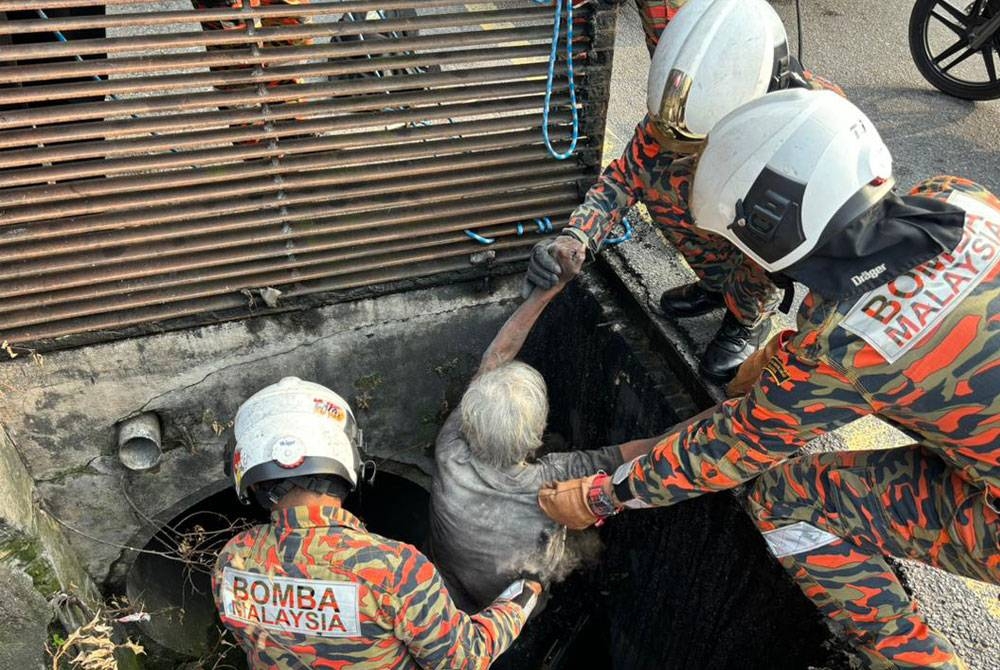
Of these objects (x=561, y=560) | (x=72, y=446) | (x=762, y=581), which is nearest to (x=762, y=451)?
(x=762, y=581)

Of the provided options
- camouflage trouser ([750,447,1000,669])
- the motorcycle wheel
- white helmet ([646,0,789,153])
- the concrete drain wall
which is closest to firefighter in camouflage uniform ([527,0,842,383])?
white helmet ([646,0,789,153])

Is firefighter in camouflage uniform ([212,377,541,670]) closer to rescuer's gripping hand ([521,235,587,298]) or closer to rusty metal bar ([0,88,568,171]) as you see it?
rescuer's gripping hand ([521,235,587,298])

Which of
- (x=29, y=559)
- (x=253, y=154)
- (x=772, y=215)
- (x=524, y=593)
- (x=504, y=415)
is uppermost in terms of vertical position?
(x=253, y=154)

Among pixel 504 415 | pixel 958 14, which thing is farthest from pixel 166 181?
pixel 958 14

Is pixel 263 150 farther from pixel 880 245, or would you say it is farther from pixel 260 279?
pixel 880 245

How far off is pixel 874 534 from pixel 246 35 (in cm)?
316

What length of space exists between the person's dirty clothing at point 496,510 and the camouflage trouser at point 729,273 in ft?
3.04

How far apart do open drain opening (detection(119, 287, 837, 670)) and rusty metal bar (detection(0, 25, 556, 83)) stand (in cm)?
153

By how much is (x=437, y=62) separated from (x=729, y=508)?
7.94 feet

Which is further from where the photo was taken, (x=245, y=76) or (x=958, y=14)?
(x=958, y=14)

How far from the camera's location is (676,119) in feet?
10.6

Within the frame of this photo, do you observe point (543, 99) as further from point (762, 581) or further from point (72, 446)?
point (72, 446)

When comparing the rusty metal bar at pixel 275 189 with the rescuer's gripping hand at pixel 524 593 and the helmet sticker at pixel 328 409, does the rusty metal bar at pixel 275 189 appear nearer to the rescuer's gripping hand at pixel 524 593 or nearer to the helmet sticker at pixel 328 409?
the helmet sticker at pixel 328 409

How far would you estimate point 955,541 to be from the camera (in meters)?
2.59
